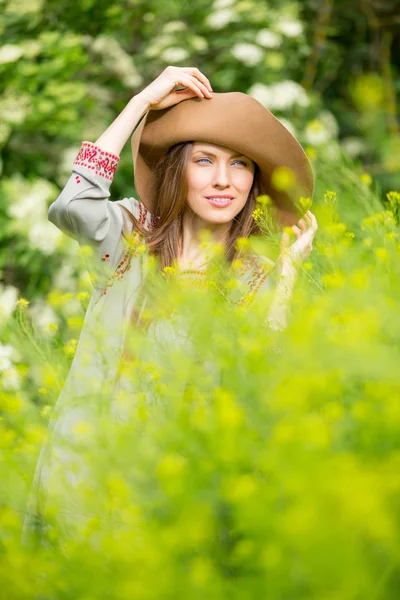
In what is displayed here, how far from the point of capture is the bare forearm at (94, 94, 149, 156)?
173 cm

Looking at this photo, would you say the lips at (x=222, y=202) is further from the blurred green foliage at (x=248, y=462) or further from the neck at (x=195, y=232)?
the blurred green foliage at (x=248, y=462)

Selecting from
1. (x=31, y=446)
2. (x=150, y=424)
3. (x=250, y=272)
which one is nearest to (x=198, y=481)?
(x=150, y=424)

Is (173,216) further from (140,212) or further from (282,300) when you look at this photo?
(282,300)

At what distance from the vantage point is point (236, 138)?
177 cm

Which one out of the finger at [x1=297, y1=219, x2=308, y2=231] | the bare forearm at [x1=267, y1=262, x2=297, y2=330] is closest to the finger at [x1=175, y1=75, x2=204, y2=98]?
the finger at [x1=297, y1=219, x2=308, y2=231]

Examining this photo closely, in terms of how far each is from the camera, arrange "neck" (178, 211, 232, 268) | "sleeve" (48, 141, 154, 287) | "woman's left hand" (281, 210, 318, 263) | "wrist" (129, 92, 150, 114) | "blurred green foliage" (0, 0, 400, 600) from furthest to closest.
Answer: "neck" (178, 211, 232, 268)
"wrist" (129, 92, 150, 114)
"sleeve" (48, 141, 154, 287)
"woman's left hand" (281, 210, 318, 263)
"blurred green foliage" (0, 0, 400, 600)

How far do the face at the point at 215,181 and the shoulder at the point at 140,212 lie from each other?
0.15 meters

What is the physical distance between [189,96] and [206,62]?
2.20 m

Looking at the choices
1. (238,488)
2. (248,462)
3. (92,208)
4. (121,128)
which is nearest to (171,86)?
(121,128)

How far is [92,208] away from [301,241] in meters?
0.47

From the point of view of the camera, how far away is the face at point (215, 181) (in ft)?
5.88

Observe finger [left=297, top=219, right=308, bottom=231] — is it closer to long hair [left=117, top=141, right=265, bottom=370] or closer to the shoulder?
long hair [left=117, top=141, right=265, bottom=370]

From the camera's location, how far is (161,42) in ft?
11.6

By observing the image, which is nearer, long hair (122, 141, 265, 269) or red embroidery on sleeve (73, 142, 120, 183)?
red embroidery on sleeve (73, 142, 120, 183)
